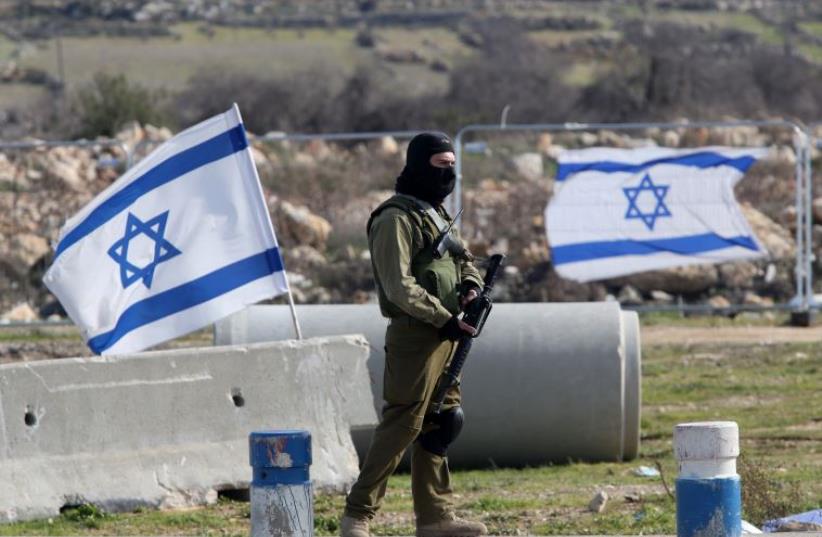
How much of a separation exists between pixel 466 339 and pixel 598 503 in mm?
2050

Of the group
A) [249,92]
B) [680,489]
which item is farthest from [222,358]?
[249,92]

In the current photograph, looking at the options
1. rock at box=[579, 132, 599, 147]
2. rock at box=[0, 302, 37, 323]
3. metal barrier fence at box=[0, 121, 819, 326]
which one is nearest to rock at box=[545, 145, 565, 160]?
metal barrier fence at box=[0, 121, 819, 326]

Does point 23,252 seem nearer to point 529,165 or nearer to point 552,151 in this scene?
point 529,165

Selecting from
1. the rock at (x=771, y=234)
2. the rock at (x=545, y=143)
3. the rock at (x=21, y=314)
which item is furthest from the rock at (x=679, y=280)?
the rock at (x=545, y=143)

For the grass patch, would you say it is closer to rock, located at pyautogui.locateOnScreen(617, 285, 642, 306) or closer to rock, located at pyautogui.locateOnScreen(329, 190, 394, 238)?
rock, located at pyautogui.locateOnScreen(617, 285, 642, 306)

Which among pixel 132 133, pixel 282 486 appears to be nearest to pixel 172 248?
pixel 282 486

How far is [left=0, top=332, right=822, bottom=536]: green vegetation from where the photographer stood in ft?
29.4

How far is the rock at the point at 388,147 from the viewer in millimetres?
25445

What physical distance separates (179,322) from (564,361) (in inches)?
93.8

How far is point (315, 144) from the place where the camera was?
91.0 feet

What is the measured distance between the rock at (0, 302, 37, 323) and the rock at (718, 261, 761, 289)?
7.19m

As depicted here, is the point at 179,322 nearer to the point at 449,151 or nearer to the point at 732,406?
the point at 449,151

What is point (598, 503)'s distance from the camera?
930cm

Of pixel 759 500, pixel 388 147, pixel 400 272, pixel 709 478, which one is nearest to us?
pixel 709 478
